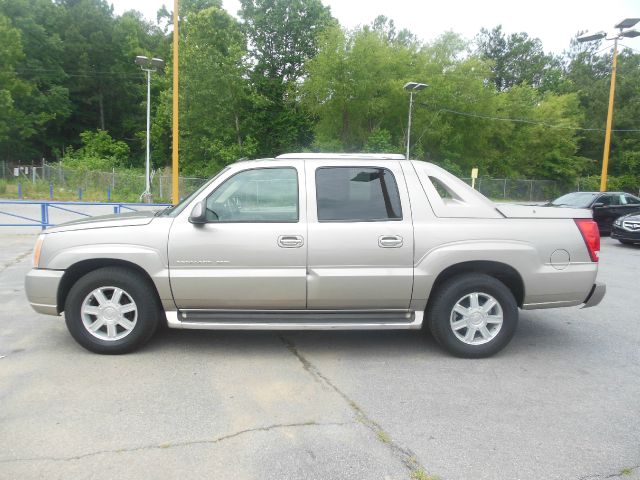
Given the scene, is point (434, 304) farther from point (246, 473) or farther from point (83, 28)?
point (83, 28)

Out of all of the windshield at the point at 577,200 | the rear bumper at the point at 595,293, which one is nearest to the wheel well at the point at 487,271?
the rear bumper at the point at 595,293

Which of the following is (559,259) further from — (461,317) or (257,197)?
(257,197)

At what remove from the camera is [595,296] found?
4891 millimetres

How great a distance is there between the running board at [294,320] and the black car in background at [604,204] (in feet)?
44.4

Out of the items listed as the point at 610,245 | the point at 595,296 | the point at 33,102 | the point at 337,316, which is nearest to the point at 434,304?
the point at 337,316

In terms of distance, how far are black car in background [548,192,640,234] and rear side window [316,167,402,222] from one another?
43.7 feet

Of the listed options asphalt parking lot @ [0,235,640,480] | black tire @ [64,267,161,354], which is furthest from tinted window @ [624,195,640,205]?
black tire @ [64,267,161,354]

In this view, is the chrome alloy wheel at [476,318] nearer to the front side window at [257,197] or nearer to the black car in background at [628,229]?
the front side window at [257,197]

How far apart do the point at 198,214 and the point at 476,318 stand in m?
2.72

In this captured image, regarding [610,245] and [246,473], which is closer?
[246,473]

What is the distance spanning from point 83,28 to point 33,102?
44.3 feet

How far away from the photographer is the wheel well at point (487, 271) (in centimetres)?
475

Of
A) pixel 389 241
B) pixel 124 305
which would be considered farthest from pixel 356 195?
pixel 124 305

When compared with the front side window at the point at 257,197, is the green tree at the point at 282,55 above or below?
above
